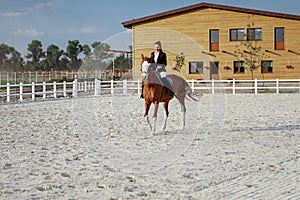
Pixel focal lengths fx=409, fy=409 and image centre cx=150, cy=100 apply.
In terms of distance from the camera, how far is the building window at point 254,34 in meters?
33.2

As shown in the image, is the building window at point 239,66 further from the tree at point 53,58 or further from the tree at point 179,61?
the tree at point 53,58

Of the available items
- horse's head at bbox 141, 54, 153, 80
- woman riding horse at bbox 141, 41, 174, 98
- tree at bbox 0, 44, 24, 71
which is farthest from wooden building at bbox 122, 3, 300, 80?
tree at bbox 0, 44, 24, 71

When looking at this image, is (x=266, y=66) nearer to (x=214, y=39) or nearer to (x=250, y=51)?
(x=250, y=51)

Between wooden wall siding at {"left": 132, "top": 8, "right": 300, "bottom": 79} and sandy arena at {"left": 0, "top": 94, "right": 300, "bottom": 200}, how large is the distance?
23.5 m

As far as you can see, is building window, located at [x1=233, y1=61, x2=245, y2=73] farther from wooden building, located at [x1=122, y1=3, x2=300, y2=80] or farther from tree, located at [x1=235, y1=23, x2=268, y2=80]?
tree, located at [x1=235, y1=23, x2=268, y2=80]

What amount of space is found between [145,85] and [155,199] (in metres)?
4.44

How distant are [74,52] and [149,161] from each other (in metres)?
71.2

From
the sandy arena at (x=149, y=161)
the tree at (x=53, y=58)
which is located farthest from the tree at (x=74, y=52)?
the sandy arena at (x=149, y=161)

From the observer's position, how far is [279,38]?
33.7 m

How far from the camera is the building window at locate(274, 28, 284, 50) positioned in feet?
110

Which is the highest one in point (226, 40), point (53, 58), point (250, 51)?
point (53, 58)

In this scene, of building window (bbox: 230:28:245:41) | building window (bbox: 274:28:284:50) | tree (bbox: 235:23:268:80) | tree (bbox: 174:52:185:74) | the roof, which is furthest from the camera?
building window (bbox: 230:28:245:41)

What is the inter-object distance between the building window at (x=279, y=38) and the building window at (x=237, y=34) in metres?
2.75

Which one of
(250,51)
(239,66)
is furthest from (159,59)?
(239,66)
